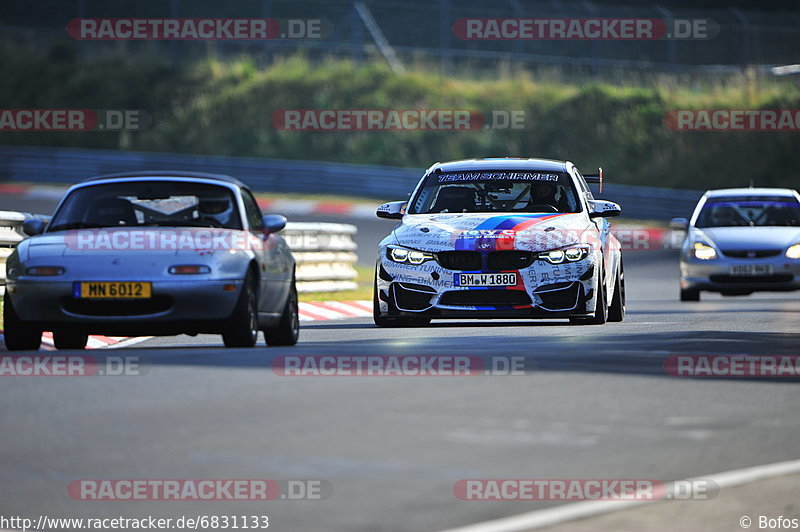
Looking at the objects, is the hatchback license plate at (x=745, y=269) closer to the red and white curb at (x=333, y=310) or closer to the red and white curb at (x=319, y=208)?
the red and white curb at (x=333, y=310)

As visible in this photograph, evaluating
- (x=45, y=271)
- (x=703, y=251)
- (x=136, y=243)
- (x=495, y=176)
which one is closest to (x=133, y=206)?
(x=136, y=243)

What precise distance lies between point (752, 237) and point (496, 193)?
22.5ft

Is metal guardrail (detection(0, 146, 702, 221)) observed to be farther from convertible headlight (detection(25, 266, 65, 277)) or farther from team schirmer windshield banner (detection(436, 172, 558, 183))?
convertible headlight (detection(25, 266, 65, 277))

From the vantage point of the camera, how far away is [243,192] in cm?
1362

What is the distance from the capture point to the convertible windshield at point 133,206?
42.9 ft

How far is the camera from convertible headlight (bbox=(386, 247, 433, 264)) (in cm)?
1451

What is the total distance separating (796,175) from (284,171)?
525 inches

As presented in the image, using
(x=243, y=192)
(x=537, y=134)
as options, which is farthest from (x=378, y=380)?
(x=537, y=134)

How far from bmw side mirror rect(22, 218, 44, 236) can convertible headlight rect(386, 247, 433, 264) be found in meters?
3.20

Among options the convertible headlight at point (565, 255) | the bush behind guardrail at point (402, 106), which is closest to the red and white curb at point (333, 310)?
the convertible headlight at point (565, 255)

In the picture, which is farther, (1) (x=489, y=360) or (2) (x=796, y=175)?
(2) (x=796, y=175)

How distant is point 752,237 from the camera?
2145 cm

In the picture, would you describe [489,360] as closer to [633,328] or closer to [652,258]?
[633,328]

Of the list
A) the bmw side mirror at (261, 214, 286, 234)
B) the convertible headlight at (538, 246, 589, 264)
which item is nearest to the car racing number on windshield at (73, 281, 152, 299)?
the bmw side mirror at (261, 214, 286, 234)
